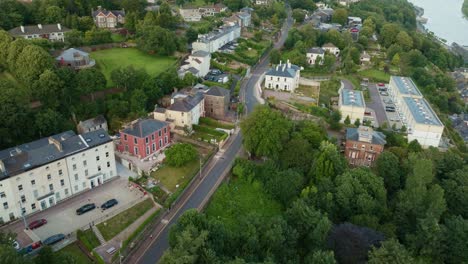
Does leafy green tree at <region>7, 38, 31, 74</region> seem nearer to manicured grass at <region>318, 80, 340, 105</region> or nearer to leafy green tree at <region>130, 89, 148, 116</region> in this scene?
leafy green tree at <region>130, 89, 148, 116</region>

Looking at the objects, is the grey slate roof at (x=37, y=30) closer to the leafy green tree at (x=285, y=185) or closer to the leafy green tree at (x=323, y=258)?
the leafy green tree at (x=285, y=185)

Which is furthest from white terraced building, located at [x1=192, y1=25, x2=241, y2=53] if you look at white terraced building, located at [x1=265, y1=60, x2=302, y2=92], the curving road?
the curving road

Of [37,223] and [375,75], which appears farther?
[375,75]

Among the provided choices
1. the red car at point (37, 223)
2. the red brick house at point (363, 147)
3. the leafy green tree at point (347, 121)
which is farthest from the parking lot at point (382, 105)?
the red car at point (37, 223)

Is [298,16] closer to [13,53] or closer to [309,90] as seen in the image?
[309,90]

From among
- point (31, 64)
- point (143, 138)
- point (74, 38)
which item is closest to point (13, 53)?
point (31, 64)

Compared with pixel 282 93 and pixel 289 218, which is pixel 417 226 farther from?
pixel 282 93
